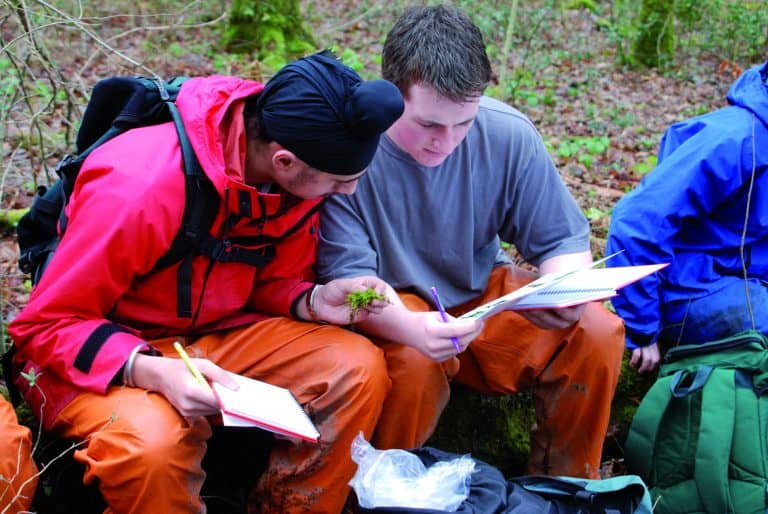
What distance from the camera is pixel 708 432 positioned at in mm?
2850

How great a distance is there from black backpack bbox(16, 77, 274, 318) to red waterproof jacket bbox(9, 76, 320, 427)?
3 centimetres

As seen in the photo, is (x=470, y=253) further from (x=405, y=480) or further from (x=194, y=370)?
Answer: (x=194, y=370)

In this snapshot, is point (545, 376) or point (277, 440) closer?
point (277, 440)

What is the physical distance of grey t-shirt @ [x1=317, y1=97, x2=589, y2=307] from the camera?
112 inches

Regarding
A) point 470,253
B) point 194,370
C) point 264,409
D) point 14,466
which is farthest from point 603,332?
point 14,466

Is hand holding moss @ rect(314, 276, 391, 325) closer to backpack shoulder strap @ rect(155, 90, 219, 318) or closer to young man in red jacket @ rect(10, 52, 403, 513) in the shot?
young man in red jacket @ rect(10, 52, 403, 513)

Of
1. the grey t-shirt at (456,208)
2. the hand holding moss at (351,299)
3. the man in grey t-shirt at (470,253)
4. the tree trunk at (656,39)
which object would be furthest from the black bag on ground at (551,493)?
the tree trunk at (656,39)

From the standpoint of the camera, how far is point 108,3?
8.73m

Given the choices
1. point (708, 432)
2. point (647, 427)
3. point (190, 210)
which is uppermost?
point (190, 210)

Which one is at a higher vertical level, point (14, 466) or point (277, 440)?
point (14, 466)

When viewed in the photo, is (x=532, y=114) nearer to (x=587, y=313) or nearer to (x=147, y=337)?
(x=587, y=313)

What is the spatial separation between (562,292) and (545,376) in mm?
522

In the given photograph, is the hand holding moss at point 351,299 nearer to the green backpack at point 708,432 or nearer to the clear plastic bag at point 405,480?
the clear plastic bag at point 405,480

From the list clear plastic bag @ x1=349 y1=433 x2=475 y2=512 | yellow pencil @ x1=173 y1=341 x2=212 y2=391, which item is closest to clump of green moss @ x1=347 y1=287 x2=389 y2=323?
clear plastic bag @ x1=349 y1=433 x2=475 y2=512
